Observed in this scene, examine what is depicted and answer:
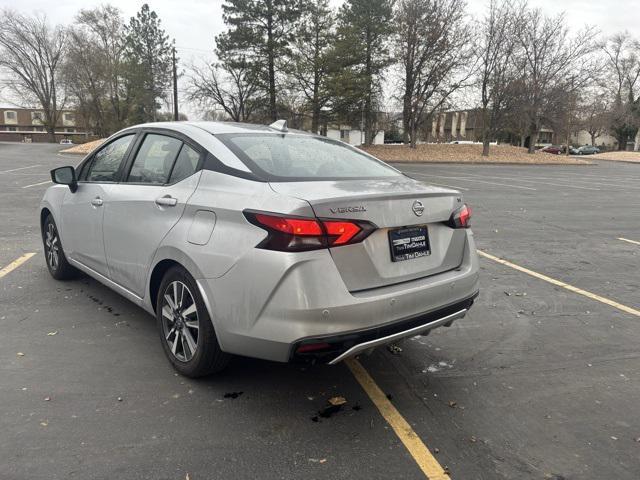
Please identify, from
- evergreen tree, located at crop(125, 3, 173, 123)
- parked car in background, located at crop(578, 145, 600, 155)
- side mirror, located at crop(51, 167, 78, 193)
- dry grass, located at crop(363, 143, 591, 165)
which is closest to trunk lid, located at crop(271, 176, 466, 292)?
side mirror, located at crop(51, 167, 78, 193)

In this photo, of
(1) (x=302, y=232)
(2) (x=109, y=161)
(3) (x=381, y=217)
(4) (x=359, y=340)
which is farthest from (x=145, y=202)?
(4) (x=359, y=340)

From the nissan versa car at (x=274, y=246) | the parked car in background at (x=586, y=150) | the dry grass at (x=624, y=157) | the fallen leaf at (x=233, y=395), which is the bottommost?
the fallen leaf at (x=233, y=395)

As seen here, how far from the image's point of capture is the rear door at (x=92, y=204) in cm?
396

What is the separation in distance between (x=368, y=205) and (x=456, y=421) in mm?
1334

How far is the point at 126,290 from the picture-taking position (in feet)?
12.1

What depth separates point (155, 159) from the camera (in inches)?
141

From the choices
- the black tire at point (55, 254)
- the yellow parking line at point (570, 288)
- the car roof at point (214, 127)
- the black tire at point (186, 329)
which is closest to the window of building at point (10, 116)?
the black tire at point (55, 254)

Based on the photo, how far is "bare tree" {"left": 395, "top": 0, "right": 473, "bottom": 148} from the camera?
1369 inches

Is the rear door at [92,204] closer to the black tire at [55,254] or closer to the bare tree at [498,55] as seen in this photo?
the black tire at [55,254]

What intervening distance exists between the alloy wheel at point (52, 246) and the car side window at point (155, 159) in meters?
1.75

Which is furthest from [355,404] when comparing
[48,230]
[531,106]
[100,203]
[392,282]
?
[531,106]

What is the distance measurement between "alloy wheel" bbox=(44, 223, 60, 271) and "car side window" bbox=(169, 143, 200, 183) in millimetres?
2297

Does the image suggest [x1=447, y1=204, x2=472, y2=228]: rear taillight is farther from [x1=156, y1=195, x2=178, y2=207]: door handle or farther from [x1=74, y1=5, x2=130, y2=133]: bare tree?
[x1=74, y1=5, x2=130, y2=133]: bare tree

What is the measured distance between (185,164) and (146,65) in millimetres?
53420
